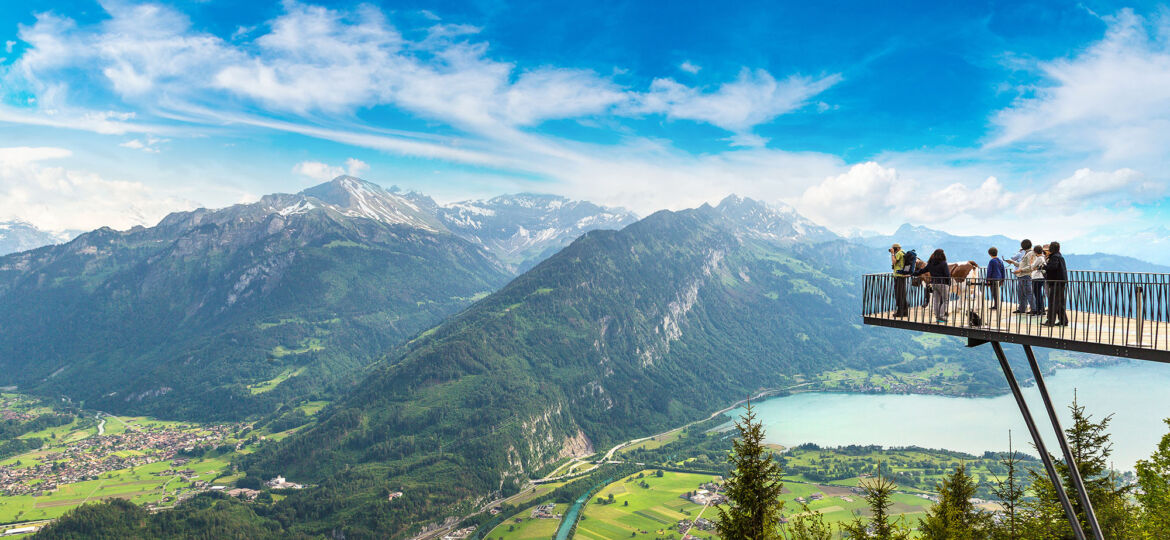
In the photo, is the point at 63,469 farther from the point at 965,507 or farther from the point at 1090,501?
the point at 1090,501

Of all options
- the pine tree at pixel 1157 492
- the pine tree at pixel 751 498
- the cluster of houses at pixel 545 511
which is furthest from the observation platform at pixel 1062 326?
the cluster of houses at pixel 545 511

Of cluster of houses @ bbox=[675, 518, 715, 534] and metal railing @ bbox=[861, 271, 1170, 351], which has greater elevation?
metal railing @ bbox=[861, 271, 1170, 351]

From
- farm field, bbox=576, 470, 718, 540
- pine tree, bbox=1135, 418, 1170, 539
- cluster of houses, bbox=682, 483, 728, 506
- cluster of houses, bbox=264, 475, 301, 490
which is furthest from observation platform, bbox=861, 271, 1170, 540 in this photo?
cluster of houses, bbox=264, 475, 301, 490

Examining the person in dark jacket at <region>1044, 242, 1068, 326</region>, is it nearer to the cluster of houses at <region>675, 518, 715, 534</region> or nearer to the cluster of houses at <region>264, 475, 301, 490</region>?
the cluster of houses at <region>675, 518, 715, 534</region>

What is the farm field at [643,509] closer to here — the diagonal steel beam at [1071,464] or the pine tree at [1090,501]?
the pine tree at [1090,501]

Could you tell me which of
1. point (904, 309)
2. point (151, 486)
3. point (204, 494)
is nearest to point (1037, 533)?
point (904, 309)
